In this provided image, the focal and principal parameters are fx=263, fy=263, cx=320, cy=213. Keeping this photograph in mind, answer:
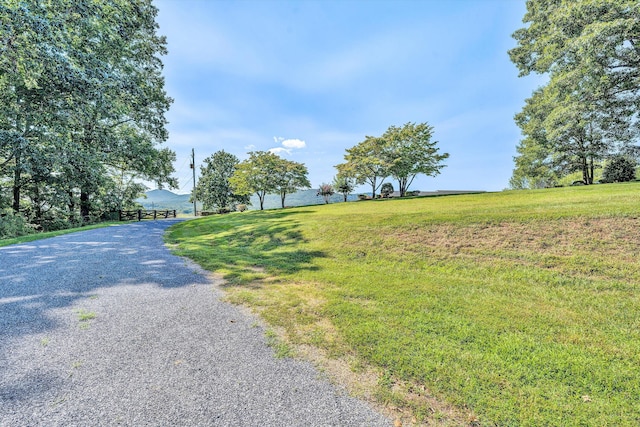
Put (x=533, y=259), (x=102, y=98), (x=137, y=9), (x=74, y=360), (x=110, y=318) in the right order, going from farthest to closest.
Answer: (x=137, y=9) < (x=102, y=98) < (x=533, y=259) < (x=110, y=318) < (x=74, y=360)

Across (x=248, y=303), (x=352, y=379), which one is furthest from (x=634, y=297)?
(x=248, y=303)

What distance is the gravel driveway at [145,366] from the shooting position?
96.1 inches

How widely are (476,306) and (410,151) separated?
2594 cm

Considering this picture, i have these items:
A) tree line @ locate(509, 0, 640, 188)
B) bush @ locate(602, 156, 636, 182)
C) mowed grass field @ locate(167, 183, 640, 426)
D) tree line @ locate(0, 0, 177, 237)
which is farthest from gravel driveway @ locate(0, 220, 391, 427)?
bush @ locate(602, 156, 636, 182)

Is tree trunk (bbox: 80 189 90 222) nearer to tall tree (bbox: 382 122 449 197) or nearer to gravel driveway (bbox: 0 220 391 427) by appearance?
gravel driveway (bbox: 0 220 391 427)

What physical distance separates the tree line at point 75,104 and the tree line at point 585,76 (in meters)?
21.2

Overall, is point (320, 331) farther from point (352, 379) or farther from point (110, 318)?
point (110, 318)

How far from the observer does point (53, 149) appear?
1557 centimetres

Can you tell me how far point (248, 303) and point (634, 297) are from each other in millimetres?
6831

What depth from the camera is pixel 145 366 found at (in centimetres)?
313

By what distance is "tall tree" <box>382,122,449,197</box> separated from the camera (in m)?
28.1

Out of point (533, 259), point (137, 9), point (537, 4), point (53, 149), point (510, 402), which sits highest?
point (537, 4)

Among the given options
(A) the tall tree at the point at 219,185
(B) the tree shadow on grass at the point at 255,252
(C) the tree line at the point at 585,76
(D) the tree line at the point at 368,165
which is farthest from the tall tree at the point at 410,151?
(A) the tall tree at the point at 219,185

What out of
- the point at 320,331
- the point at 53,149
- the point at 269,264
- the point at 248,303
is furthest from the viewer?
the point at 53,149
